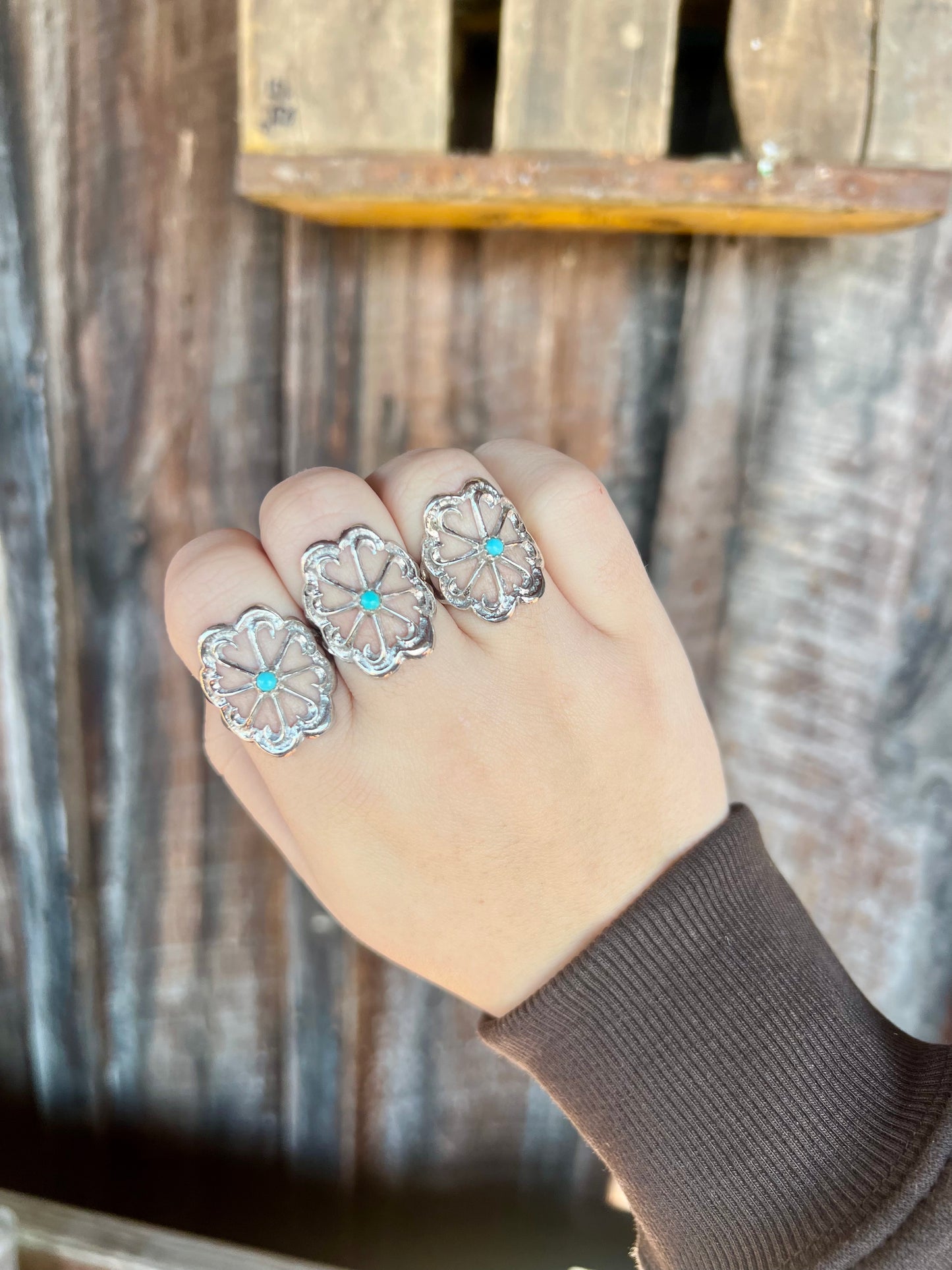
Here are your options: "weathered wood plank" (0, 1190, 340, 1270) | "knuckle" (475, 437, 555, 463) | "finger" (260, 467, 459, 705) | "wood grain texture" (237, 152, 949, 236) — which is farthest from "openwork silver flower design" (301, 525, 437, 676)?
"weathered wood plank" (0, 1190, 340, 1270)

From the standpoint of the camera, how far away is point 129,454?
83 cm

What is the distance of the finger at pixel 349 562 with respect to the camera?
54cm

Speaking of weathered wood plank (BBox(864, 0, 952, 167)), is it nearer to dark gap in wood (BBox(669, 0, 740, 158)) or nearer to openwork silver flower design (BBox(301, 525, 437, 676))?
dark gap in wood (BBox(669, 0, 740, 158))

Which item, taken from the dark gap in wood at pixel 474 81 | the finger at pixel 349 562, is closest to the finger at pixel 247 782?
the finger at pixel 349 562

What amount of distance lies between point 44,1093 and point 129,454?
2.64 ft

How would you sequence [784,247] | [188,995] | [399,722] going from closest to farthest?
[399,722]
[784,247]
[188,995]

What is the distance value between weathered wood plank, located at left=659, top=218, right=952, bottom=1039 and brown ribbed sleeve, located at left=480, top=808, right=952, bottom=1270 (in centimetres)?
28

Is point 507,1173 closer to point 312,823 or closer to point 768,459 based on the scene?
point 312,823

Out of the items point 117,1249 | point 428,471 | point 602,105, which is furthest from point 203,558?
point 117,1249

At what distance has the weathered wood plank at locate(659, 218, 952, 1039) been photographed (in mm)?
760

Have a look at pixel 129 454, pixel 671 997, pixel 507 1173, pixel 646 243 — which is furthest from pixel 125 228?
pixel 507 1173

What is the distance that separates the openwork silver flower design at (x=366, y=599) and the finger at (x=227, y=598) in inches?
1.2

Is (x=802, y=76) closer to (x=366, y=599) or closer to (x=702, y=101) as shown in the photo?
(x=702, y=101)

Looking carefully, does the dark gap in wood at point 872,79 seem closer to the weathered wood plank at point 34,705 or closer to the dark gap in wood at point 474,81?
the dark gap in wood at point 474,81
